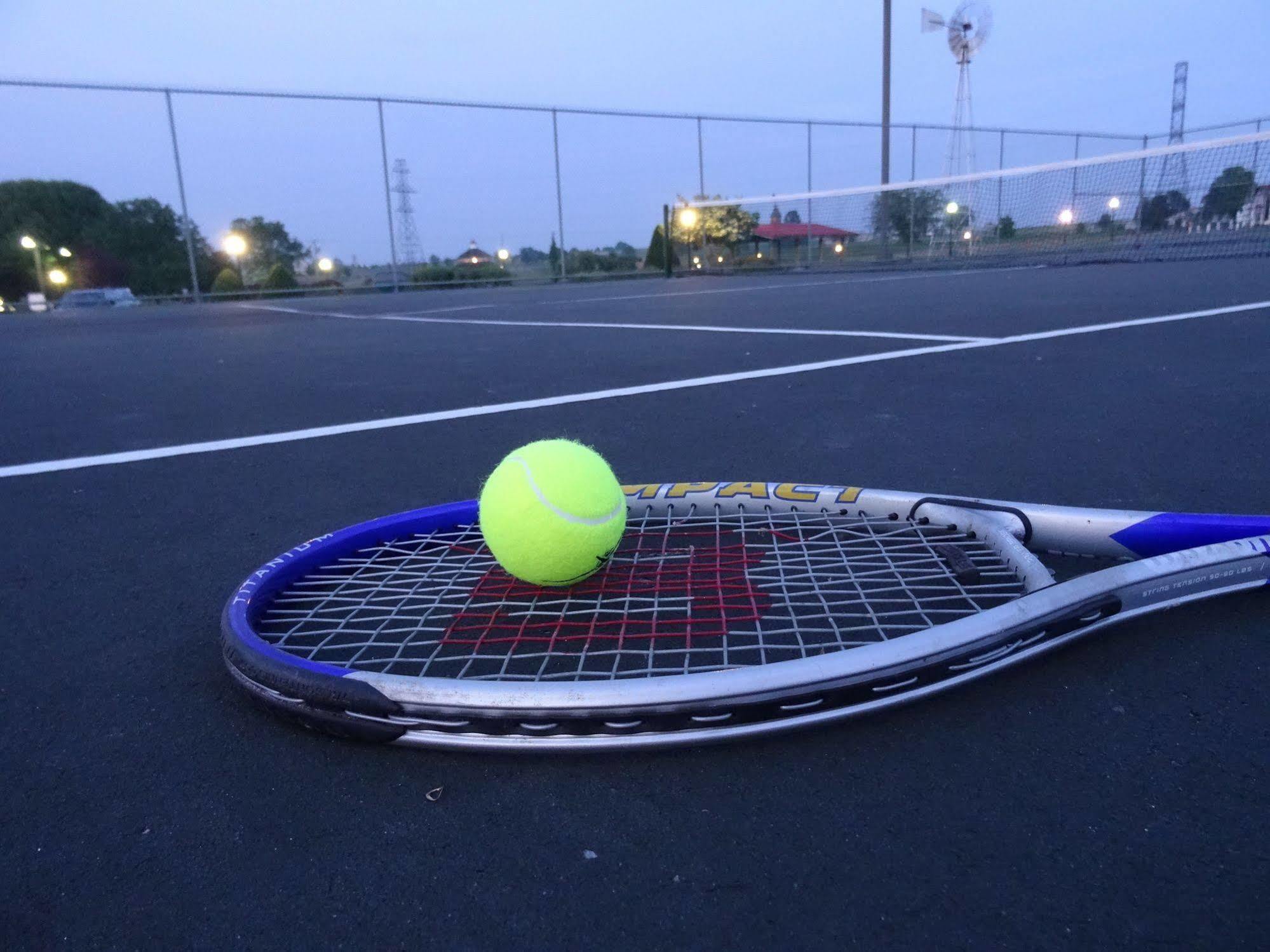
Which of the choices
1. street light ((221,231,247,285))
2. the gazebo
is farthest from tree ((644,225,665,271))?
street light ((221,231,247,285))

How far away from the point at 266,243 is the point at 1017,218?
51.9 feet

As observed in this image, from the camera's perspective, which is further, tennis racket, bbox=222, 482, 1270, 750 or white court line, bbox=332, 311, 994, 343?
white court line, bbox=332, 311, 994, 343

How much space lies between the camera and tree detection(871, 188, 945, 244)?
1864 cm

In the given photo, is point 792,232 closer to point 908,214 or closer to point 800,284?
point 908,214

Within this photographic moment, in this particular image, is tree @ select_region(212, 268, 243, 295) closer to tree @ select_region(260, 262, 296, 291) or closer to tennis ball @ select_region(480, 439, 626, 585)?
tree @ select_region(260, 262, 296, 291)

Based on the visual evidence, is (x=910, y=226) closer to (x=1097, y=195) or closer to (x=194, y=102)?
(x=1097, y=195)

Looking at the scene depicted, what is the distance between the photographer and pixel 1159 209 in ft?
50.4

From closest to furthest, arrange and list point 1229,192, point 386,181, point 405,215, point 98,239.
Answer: point 1229,192, point 386,181, point 405,215, point 98,239

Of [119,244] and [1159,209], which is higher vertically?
[119,244]

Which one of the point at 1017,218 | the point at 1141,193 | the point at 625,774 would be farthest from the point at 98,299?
the point at 625,774

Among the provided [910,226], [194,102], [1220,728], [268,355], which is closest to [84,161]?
[194,102]

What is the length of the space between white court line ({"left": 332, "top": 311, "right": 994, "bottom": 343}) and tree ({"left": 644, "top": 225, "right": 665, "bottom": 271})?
1405 cm

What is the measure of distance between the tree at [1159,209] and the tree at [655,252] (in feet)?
35.4

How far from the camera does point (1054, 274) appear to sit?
473 inches
